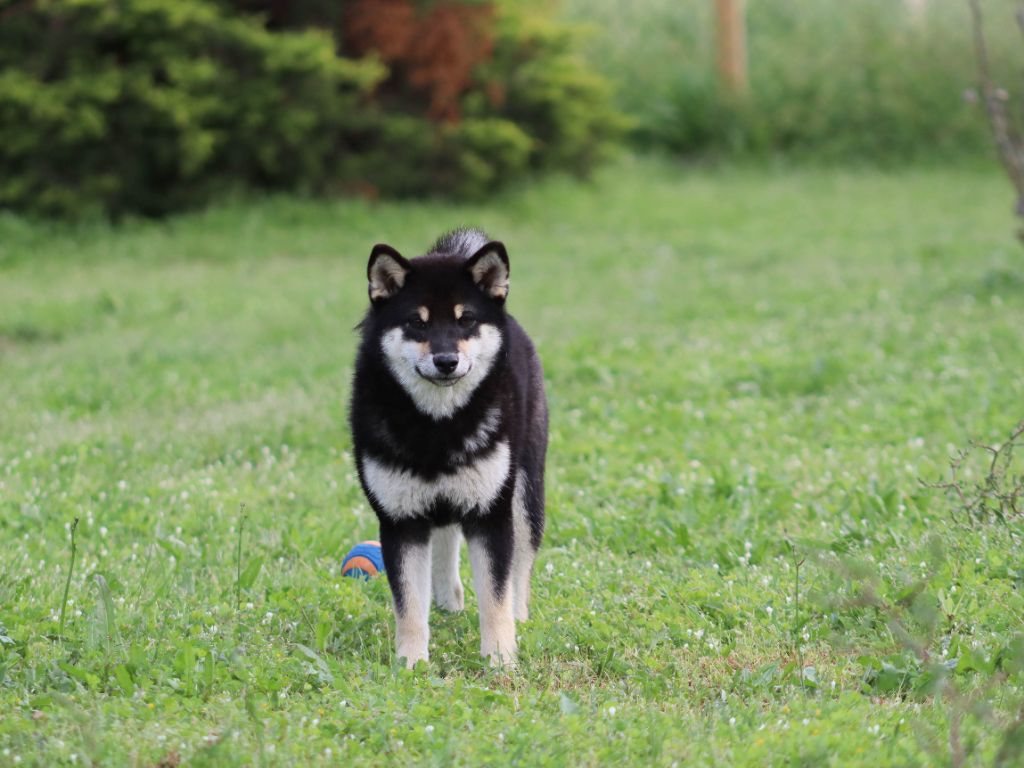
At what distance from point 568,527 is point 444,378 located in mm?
1986

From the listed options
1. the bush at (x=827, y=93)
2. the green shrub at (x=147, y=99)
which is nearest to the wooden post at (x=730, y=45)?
the bush at (x=827, y=93)

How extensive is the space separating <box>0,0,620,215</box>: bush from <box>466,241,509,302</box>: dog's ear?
36.2ft

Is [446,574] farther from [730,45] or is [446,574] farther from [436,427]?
[730,45]

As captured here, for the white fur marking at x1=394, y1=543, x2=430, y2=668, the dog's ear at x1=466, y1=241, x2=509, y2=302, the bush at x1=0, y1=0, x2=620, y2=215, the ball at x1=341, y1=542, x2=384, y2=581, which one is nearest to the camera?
the white fur marking at x1=394, y1=543, x2=430, y2=668

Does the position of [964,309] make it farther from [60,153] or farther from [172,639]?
[60,153]

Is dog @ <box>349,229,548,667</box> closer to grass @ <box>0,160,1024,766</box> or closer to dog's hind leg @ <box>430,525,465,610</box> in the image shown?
grass @ <box>0,160,1024,766</box>

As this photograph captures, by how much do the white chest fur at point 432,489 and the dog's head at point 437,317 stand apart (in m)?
0.26

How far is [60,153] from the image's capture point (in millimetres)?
15789

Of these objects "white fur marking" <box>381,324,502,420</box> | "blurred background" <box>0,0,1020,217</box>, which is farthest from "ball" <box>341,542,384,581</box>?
"blurred background" <box>0,0,1020,217</box>

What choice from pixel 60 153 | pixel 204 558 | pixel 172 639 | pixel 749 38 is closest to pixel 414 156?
pixel 60 153

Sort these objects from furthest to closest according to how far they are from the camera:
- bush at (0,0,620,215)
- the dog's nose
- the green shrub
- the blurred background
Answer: the blurred background, bush at (0,0,620,215), the green shrub, the dog's nose

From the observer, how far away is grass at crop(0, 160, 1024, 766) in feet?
14.3

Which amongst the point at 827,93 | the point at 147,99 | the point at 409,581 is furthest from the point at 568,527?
the point at 827,93

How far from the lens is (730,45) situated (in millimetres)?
22594
